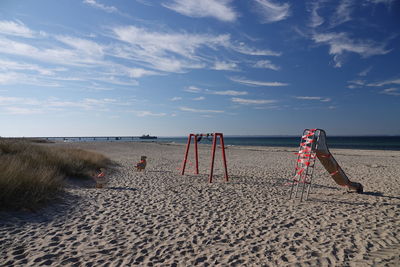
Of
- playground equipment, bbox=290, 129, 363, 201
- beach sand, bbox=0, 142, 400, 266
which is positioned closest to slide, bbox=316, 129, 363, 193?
playground equipment, bbox=290, 129, 363, 201

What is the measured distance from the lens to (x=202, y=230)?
4.73 metres

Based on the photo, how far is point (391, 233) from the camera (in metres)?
4.75

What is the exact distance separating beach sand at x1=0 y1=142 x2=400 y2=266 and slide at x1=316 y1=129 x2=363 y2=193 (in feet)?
1.16

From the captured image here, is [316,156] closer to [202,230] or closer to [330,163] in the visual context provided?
[330,163]

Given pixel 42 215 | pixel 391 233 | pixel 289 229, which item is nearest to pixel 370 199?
pixel 391 233

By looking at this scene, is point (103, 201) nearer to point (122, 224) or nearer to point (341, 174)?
point (122, 224)

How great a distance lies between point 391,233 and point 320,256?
2002 millimetres

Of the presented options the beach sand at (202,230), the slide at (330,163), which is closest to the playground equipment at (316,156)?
the slide at (330,163)

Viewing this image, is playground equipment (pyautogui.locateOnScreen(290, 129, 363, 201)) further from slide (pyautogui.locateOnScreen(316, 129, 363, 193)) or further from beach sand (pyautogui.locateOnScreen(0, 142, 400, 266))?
beach sand (pyautogui.locateOnScreen(0, 142, 400, 266))

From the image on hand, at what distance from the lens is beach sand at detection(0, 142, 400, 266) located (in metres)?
3.69

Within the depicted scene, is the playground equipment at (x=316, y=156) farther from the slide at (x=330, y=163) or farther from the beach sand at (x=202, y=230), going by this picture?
the beach sand at (x=202, y=230)

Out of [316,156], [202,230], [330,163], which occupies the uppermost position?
[316,156]

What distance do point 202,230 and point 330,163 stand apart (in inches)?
198

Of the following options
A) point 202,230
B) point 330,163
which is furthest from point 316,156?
point 202,230
